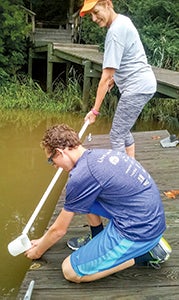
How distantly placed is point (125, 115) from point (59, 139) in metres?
1.42

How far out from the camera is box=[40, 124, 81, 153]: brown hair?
2.21 metres

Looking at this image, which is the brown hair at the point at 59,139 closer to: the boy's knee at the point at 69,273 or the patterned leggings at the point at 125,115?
the boy's knee at the point at 69,273

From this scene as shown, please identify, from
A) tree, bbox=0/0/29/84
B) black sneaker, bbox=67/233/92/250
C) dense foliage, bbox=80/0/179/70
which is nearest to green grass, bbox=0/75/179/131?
tree, bbox=0/0/29/84

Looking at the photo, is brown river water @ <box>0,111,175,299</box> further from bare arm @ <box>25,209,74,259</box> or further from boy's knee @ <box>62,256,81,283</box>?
boy's knee @ <box>62,256,81,283</box>

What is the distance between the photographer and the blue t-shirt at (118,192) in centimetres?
217

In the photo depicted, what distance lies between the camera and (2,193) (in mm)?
4562

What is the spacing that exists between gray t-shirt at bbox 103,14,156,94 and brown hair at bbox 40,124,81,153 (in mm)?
1162

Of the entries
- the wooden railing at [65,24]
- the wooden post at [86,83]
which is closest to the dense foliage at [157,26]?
the wooden post at [86,83]

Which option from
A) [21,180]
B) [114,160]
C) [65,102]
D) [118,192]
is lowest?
[65,102]

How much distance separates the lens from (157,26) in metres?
Answer: 9.73

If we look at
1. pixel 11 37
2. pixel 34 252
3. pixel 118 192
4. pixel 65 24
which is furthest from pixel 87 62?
pixel 65 24

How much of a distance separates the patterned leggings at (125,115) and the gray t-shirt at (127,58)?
0.06 meters

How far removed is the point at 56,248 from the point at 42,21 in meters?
13.6

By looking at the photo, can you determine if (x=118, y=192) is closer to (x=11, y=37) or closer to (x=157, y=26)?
(x=157, y=26)
